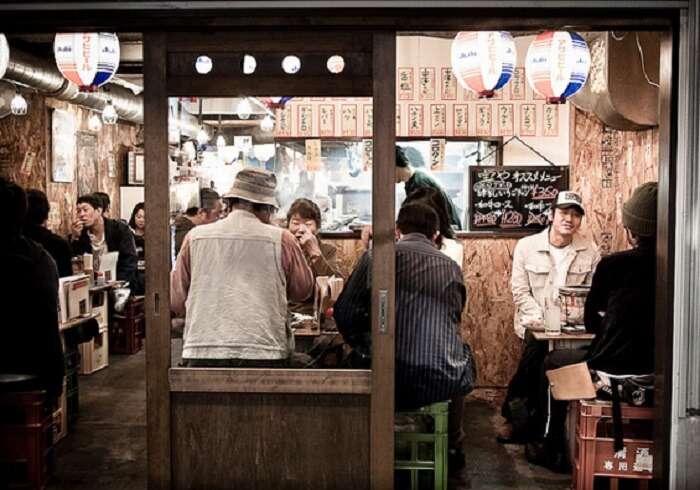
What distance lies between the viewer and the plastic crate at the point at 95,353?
996cm

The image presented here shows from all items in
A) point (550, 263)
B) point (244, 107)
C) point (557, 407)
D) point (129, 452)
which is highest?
point (244, 107)

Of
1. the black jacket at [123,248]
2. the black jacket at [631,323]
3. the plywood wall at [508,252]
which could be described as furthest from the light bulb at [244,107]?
the black jacket at [123,248]

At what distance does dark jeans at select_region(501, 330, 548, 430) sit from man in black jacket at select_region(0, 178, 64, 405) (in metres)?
3.99

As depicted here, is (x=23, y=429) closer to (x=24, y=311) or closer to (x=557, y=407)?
(x=24, y=311)

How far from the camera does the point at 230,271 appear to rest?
15.8ft

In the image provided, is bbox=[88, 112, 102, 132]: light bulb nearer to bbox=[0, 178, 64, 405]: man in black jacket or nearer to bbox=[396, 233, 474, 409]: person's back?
bbox=[0, 178, 64, 405]: man in black jacket

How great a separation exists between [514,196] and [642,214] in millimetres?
3462

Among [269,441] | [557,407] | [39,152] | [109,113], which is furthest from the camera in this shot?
[39,152]

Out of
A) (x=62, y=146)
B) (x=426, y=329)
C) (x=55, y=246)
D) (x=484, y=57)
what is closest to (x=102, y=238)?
(x=62, y=146)

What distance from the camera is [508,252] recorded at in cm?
895

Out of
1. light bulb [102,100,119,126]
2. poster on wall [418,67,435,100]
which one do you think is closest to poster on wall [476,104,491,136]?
poster on wall [418,67,435,100]

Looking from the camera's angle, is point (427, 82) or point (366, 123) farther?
point (427, 82)

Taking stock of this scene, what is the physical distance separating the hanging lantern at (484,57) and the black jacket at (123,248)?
6.49 m

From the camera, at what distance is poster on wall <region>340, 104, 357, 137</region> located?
24.0ft
